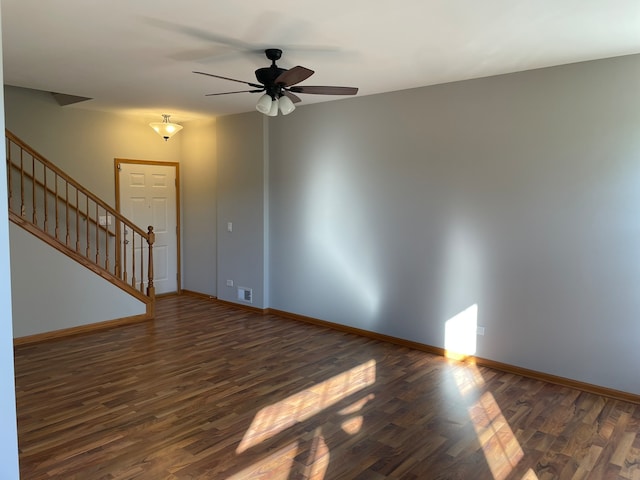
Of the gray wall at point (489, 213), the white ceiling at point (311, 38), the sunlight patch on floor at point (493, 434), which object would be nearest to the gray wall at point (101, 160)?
the white ceiling at point (311, 38)

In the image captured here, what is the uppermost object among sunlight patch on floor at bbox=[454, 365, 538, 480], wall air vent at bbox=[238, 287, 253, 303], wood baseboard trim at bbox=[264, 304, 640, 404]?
wall air vent at bbox=[238, 287, 253, 303]

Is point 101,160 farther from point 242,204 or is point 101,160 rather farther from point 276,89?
point 276,89

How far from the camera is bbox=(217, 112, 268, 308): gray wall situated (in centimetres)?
616

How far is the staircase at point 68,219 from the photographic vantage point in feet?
16.3

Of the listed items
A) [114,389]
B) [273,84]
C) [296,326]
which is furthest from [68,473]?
[296,326]

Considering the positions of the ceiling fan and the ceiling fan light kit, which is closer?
the ceiling fan

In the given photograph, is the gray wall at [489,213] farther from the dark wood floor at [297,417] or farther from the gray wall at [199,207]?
the gray wall at [199,207]

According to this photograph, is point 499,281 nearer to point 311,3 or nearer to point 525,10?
point 525,10

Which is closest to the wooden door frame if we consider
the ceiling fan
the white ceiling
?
the white ceiling

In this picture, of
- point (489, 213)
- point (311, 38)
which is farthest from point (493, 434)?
point (311, 38)

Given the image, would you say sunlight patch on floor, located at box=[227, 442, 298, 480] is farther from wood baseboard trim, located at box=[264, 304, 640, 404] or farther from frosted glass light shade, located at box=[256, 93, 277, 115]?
frosted glass light shade, located at box=[256, 93, 277, 115]

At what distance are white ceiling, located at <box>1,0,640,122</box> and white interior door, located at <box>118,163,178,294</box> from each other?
7.28 ft

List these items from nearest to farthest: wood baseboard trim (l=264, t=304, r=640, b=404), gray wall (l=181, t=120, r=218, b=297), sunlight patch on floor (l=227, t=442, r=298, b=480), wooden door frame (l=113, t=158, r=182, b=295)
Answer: sunlight patch on floor (l=227, t=442, r=298, b=480) < wood baseboard trim (l=264, t=304, r=640, b=404) < wooden door frame (l=113, t=158, r=182, b=295) < gray wall (l=181, t=120, r=218, b=297)

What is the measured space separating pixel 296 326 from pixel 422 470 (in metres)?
3.10
